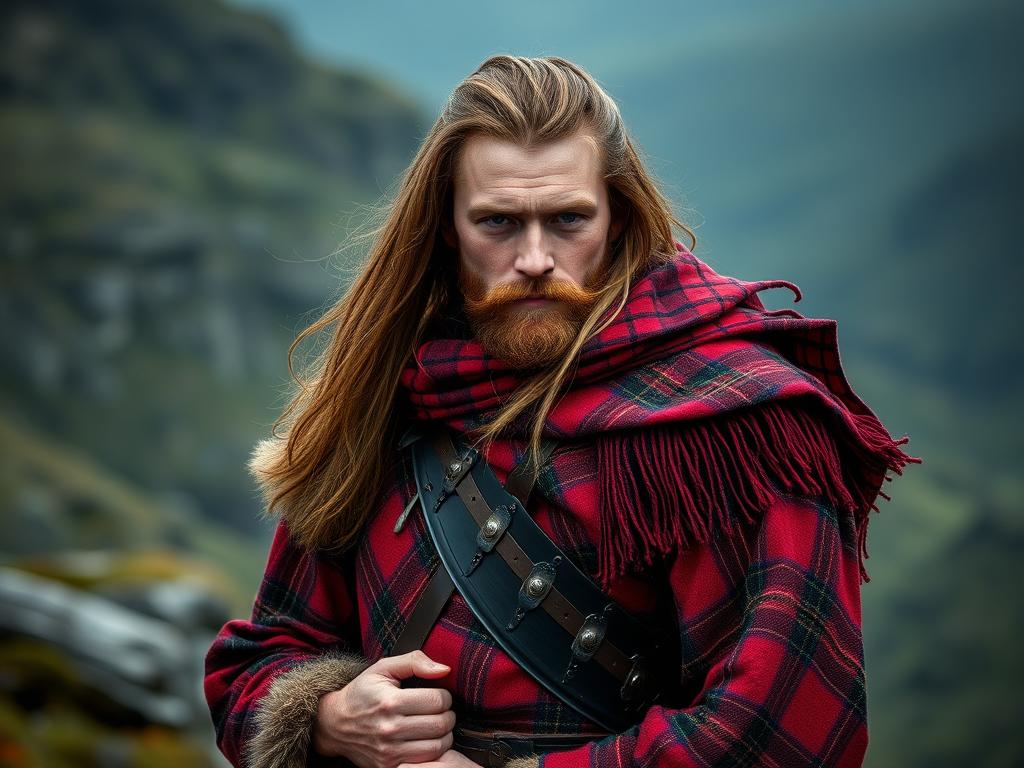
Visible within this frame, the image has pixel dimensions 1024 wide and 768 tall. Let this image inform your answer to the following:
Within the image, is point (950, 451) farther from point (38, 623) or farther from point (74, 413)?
point (38, 623)

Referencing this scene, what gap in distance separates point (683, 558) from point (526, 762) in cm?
49

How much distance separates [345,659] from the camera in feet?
8.54

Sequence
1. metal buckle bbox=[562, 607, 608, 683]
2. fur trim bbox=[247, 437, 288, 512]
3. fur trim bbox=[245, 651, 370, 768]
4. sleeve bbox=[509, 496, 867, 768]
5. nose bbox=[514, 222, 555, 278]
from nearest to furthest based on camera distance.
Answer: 1. sleeve bbox=[509, 496, 867, 768]
2. metal buckle bbox=[562, 607, 608, 683]
3. nose bbox=[514, 222, 555, 278]
4. fur trim bbox=[245, 651, 370, 768]
5. fur trim bbox=[247, 437, 288, 512]

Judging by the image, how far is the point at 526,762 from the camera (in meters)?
2.21

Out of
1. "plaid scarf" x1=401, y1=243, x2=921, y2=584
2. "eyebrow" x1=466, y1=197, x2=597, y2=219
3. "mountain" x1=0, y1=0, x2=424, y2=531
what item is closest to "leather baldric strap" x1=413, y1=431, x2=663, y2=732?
"plaid scarf" x1=401, y1=243, x2=921, y2=584

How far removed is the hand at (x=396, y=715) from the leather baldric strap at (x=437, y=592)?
0.12 feet

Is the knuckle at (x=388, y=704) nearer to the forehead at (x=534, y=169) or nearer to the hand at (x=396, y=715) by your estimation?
the hand at (x=396, y=715)

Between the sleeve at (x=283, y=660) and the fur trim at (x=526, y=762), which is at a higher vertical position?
the sleeve at (x=283, y=660)

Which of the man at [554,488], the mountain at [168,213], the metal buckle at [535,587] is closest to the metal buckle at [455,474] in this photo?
the man at [554,488]

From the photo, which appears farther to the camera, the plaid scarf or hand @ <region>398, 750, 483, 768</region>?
hand @ <region>398, 750, 483, 768</region>

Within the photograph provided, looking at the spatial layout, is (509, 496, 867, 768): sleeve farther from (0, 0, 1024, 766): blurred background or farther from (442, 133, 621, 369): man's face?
(0, 0, 1024, 766): blurred background

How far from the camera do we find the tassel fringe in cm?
211

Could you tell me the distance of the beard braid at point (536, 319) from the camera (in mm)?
2377

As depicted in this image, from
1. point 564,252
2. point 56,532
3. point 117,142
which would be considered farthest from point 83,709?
point 117,142
